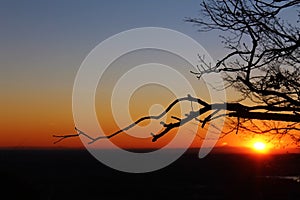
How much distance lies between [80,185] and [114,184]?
5856 mm

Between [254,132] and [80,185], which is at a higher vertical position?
[254,132]

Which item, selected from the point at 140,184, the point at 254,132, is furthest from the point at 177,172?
the point at 254,132

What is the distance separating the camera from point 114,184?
99.0m

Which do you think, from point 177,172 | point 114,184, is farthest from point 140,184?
point 177,172

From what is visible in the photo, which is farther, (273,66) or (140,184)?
(140,184)

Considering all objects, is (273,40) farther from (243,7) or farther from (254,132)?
(254,132)

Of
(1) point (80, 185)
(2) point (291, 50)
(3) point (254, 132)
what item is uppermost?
(2) point (291, 50)

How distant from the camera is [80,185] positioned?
9650 cm

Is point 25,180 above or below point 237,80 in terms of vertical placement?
below

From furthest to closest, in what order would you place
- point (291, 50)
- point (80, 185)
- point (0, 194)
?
point (80, 185) → point (291, 50) → point (0, 194)

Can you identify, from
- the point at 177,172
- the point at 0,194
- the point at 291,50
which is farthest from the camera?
the point at 177,172

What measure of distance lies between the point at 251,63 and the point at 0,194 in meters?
3.77

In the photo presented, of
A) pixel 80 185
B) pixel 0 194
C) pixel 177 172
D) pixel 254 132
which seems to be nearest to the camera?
pixel 0 194

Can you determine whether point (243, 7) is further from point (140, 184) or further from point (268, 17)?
point (140, 184)
